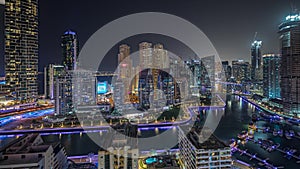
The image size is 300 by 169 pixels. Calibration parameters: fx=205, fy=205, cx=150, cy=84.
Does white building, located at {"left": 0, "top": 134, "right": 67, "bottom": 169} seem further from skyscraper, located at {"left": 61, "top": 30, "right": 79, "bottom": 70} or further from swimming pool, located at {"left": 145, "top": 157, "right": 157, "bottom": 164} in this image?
skyscraper, located at {"left": 61, "top": 30, "right": 79, "bottom": 70}

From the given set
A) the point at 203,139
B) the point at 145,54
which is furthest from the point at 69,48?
the point at 203,139

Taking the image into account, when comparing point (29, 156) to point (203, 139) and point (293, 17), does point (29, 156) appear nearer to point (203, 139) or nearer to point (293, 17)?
point (203, 139)

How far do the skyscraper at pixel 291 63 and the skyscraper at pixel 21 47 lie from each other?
13.0 meters

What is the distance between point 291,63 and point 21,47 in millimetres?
13734

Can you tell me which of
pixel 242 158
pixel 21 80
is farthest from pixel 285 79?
pixel 21 80

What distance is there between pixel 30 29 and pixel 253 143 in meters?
12.3

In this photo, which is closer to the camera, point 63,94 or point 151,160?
point 151,160

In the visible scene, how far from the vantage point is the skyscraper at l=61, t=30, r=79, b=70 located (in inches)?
590

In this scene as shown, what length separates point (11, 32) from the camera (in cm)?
1087

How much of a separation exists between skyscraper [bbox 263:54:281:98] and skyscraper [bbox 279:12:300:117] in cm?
313

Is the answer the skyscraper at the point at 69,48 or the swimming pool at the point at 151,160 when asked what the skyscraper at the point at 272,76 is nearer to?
the swimming pool at the point at 151,160

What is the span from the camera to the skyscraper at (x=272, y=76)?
1295 centimetres

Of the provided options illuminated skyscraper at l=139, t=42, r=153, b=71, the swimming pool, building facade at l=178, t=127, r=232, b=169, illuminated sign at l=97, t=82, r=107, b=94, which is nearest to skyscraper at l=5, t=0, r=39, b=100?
illuminated sign at l=97, t=82, r=107, b=94

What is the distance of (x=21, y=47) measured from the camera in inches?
440
